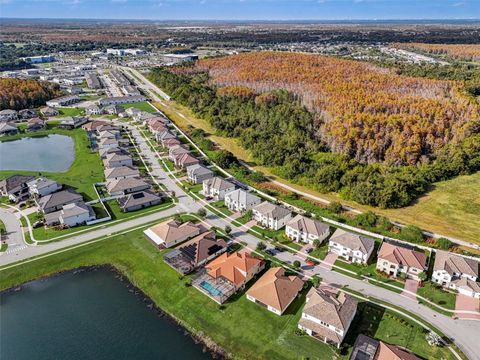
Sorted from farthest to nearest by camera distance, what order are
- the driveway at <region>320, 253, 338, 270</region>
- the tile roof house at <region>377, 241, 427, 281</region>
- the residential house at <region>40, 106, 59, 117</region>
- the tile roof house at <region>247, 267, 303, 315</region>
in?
1. the residential house at <region>40, 106, 59, 117</region>
2. the driveway at <region>320, 253, 338, 270</region>
3. the tile roof house at <region>377, 241, 427, 281</region>
4. the tile roof house at <region>247, 267, 303, 315</region>

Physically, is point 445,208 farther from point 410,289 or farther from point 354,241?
point 410,289

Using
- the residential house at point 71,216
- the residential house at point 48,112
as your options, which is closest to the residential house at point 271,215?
the residential house at point 71,216

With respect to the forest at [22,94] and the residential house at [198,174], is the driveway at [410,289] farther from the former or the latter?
the forest at [22,94]

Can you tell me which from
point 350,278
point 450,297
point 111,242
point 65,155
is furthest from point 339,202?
point 65,155

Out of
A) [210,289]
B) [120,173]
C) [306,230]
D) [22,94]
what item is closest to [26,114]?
[22,94]

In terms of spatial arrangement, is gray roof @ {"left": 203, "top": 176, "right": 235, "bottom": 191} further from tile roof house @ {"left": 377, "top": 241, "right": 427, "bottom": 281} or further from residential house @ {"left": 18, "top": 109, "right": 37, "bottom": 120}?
residential house @ {"left": 18, "top": 109, "right": 37, "bottom": 120}

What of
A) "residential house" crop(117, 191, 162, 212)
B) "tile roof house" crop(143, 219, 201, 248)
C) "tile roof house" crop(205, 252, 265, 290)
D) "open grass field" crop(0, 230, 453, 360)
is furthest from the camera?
"residential house" crop(117, 191, 162, 212)

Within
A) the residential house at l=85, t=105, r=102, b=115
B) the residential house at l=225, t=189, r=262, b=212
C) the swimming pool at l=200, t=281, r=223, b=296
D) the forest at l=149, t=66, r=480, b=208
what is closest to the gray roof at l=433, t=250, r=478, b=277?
the forest at l=149, t=66, r=480, b=208
